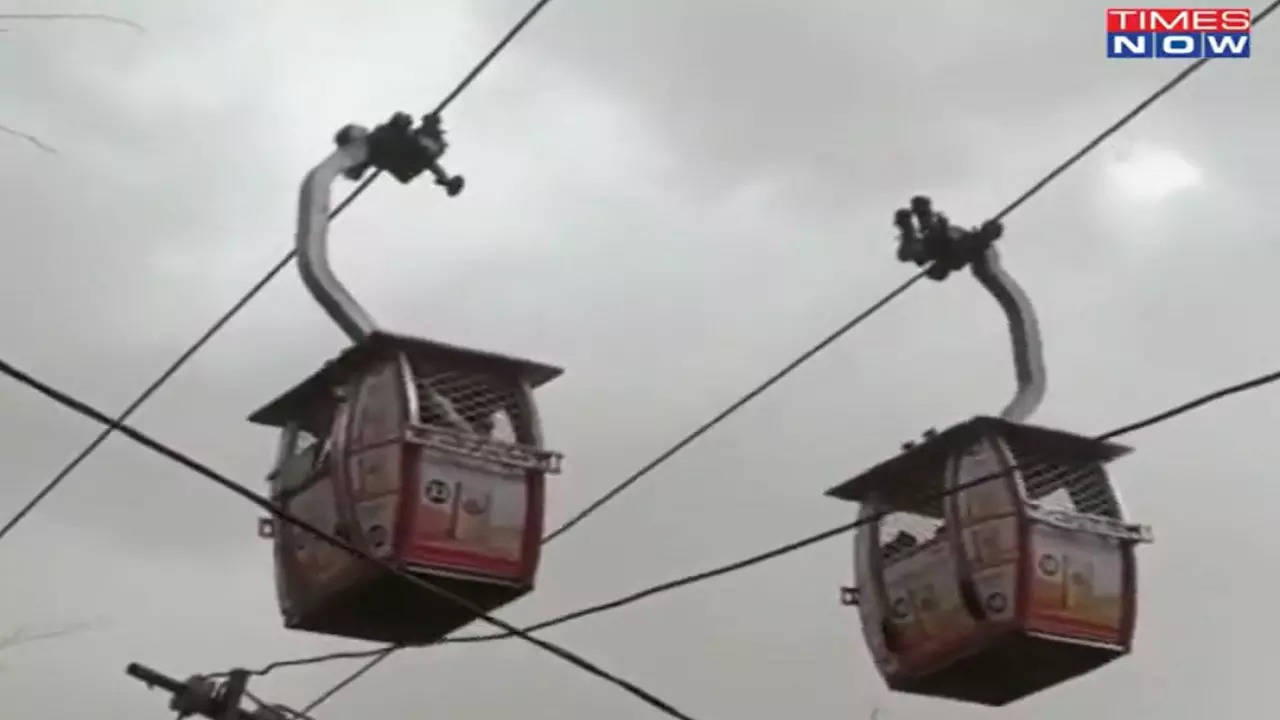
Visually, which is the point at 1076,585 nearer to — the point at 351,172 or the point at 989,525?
the point at 989,525

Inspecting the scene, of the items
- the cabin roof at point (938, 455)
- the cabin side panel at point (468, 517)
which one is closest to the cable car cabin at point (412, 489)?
the cabin side panel at point (468, 517)

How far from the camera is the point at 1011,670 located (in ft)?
22.9

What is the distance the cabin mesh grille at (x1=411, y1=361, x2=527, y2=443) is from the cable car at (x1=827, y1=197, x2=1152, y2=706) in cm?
141

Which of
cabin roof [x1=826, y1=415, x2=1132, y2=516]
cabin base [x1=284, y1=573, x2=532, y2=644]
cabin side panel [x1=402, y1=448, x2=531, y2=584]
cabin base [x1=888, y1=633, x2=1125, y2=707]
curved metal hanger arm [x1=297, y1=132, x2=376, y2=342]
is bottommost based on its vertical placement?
A: cabin base [x1=284, y1=573, x2=532, y2=644]

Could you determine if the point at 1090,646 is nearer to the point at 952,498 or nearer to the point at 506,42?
the point at 952,498

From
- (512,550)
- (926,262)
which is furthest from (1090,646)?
(512,550)

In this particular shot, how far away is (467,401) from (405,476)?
48 cm

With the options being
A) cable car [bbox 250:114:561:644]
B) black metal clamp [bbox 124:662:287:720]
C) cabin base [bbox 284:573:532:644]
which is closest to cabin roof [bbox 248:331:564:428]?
cable car [bbox 250:114:561:644]

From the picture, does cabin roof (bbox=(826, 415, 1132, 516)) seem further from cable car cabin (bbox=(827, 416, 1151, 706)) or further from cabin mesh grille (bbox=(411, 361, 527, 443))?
cabin mesh grille (bbox=(411, 361, 527, 443))

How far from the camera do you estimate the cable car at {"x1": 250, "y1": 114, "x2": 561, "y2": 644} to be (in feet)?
20.7

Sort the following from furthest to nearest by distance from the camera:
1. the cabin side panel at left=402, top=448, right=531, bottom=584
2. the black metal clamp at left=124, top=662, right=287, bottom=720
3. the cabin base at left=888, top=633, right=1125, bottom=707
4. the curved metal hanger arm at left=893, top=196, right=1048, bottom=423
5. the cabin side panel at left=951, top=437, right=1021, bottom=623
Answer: the black metal clamp at left=124, top=662, right=287, bottom=720 < the curved metal hanger arm at left=893, top=196, right=1048, bottom=423 < the cabin base at left=888, top=633, right=1125, bottom=707 < the cabin side panel at left=951, top=437, right=1021, bottom=623 < the cabin side panel at left=402, top=448, right=531, bottom=584

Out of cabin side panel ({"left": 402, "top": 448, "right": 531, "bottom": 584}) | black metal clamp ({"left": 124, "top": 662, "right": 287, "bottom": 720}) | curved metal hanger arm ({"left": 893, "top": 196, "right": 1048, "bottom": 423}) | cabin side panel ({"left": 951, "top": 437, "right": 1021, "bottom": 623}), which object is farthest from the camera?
black metal clamp ({"left": 124, "top": 662, "right": 287, "bottom": 720})

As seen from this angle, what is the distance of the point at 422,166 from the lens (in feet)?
23.2

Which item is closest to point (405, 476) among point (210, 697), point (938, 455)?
point (938, 455)
